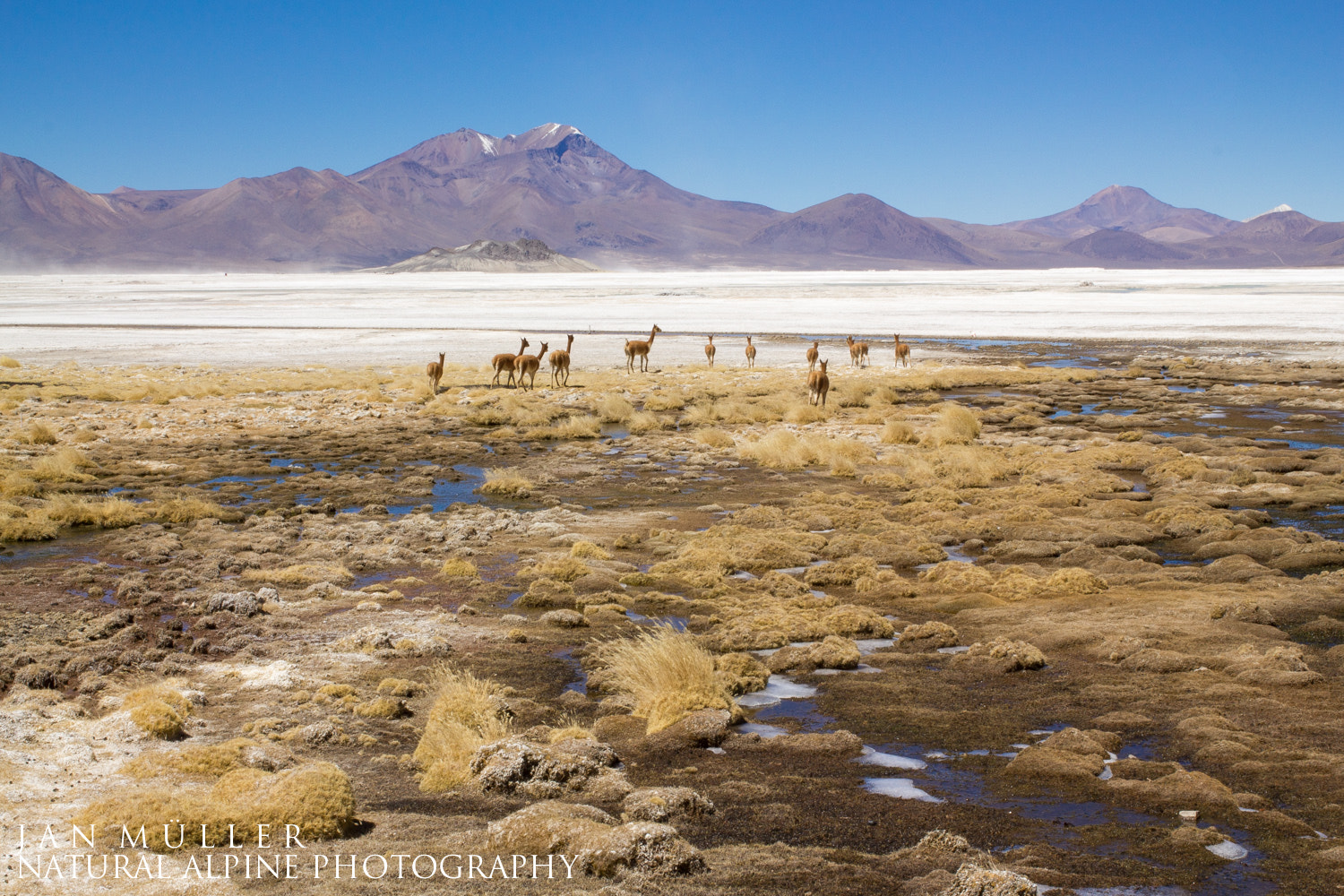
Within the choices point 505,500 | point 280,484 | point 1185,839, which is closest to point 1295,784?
point 1185,839

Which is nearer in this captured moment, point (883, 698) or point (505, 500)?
point (883, 698)

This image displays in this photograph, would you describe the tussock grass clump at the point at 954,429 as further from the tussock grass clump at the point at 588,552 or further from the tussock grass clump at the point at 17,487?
the tussock grass clump at the point at 17,487

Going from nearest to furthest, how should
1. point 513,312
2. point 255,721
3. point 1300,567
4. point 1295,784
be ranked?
point 1295,784, point 255,721, point 1300,567, point 513,312

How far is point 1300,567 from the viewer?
33.4ft

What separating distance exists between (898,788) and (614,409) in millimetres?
16946

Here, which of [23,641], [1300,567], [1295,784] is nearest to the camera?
[1295,784]

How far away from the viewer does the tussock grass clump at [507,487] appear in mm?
14805

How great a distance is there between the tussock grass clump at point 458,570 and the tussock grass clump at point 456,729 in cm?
371

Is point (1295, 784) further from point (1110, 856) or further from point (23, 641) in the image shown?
point (23, 641)

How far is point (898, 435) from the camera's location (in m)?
18.8

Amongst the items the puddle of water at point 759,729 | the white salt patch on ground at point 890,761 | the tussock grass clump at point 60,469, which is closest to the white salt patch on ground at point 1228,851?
the white salt patch on ground at point 890,761

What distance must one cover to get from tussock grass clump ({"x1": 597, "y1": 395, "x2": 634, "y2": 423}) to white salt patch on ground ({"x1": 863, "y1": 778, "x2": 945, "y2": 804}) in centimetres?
1631

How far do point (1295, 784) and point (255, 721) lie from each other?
6372 millimetres

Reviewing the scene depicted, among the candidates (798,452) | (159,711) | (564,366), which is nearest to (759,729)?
(159,711)
